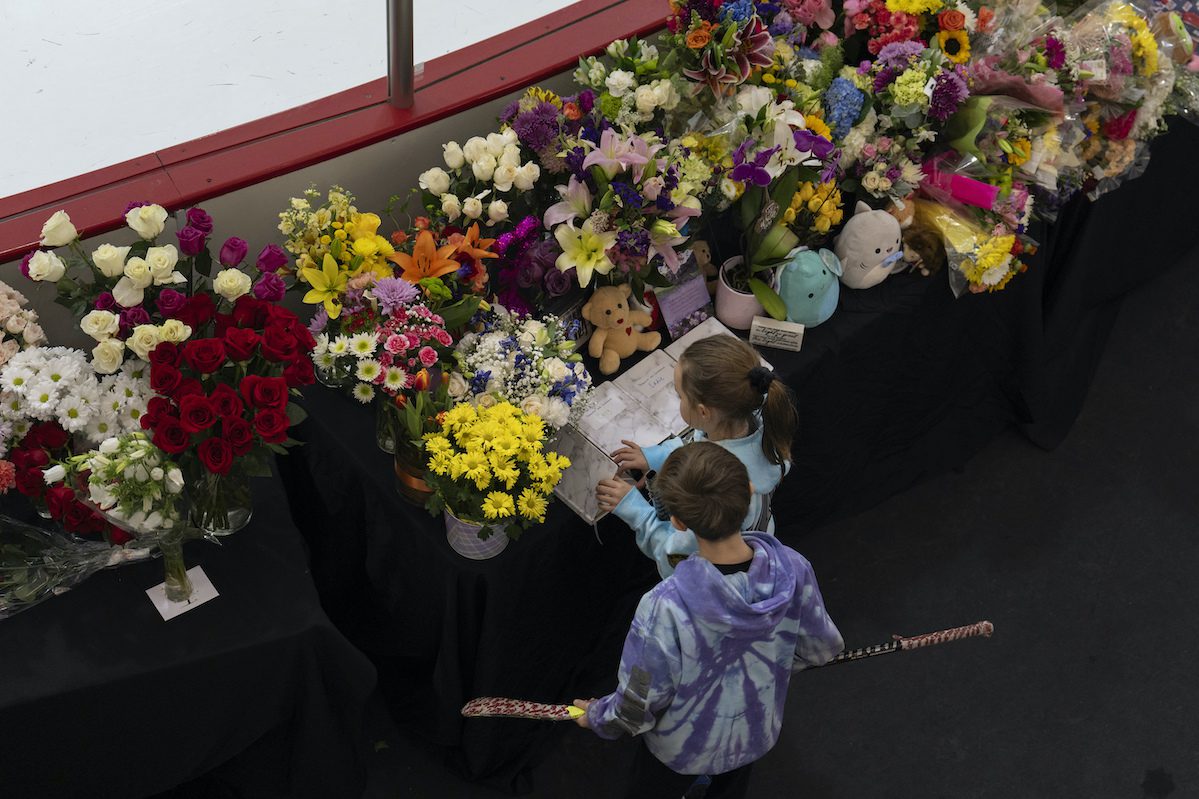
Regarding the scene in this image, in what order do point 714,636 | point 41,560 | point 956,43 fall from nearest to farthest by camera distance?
point 714,636
point 41,560
point 956,43

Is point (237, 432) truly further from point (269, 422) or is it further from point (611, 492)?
point (611, 492)

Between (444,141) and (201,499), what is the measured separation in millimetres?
1107

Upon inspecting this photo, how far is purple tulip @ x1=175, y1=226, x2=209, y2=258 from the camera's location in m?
1.82

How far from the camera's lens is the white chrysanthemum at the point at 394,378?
197cm

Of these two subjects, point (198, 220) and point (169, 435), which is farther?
point (198, 220)

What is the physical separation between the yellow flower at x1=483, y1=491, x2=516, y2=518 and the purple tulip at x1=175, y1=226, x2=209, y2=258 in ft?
2.15

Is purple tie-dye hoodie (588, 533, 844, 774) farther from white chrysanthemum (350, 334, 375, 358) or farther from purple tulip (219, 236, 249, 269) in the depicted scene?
purple tulip (219, 236, 249, 269)

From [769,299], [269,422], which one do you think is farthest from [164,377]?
[769,299]

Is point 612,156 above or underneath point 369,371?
above

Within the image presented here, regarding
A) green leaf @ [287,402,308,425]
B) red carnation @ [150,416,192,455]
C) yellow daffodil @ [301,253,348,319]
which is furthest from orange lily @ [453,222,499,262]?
red carnation @ [150,416,192,455]

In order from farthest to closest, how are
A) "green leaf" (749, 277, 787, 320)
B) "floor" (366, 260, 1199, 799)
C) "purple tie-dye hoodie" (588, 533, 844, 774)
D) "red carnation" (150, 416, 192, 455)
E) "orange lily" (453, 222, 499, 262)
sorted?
"floor" (366, 260, 1199, 799) < "green leaf" (749, 277, 787, 320) < "orange lily" (453, 222, 499, 262) < "purple tie-dye hoodie" (588, 533, 844, 774) < "red carnation" (150, 416, 192, 455)

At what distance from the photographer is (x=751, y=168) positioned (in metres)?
2.32

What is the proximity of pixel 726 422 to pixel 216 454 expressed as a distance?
0.94 m

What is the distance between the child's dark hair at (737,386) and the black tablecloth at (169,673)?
0.84 meters
